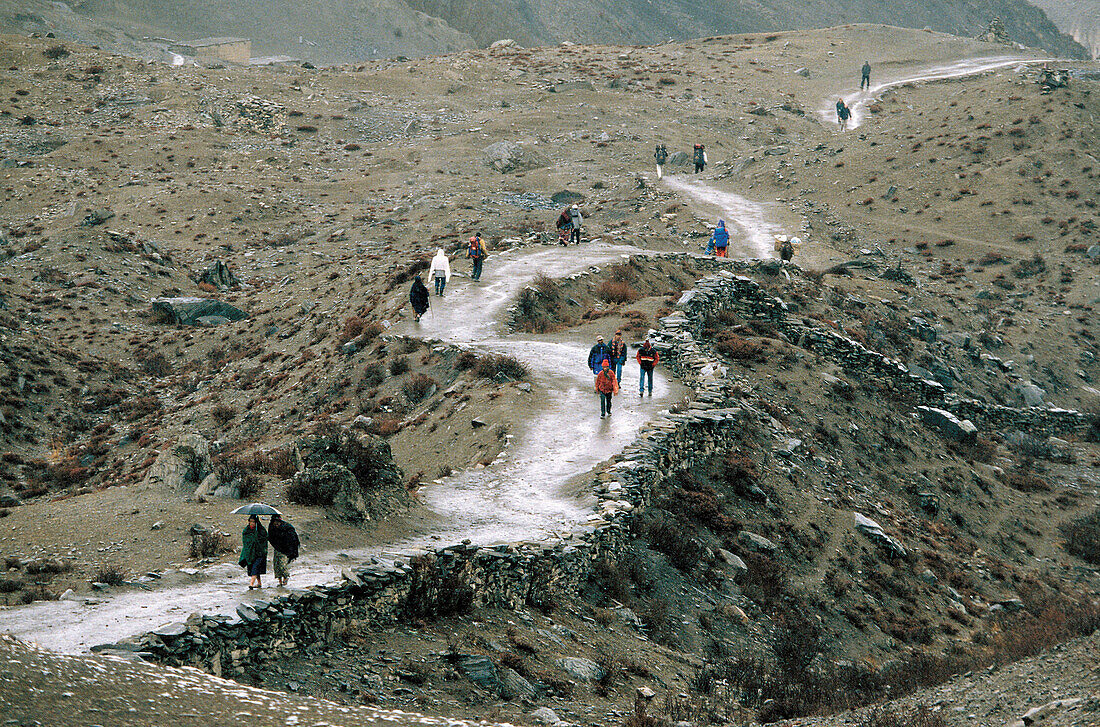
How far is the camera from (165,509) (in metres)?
15.6

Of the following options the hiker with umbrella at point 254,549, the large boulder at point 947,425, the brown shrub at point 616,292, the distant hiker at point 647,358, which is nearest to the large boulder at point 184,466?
the hiker with umbrella at point 254,549

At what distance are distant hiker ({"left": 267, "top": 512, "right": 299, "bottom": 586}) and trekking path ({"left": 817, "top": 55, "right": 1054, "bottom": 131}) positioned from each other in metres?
74.0

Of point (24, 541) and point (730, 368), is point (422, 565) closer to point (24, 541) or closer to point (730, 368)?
point (24, 541)

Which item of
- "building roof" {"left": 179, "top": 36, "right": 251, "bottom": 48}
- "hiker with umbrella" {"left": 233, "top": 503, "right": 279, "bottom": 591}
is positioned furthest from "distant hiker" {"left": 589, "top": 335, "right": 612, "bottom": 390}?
"building roof" {"left": 179, "top": 36, "right": 251, "bottom": 48}

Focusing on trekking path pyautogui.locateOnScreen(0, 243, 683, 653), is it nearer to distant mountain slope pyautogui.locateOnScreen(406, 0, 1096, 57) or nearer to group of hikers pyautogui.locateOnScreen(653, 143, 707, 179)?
group of hikers pyautogui.locateOnScreen(653, 143, 707, 179)

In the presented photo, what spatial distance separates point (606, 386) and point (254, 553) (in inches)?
466

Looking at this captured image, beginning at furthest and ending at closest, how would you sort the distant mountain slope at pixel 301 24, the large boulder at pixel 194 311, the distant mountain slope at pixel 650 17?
the distant mountain slope at pixel 650 17
the distant mountain slope at pixel 301 24
the large boulder at pixel 194 311

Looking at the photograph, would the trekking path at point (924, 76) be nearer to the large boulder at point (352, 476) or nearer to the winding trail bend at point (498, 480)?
the winding trail bend at point (498, 480)

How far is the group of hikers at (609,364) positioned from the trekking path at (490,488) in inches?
24.9

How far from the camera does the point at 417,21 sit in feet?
468

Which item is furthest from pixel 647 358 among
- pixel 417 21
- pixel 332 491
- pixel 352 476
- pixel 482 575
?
pixel 417 21

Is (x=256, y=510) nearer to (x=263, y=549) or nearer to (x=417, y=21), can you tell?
(x=263, y=549)

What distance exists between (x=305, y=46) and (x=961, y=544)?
126 meters

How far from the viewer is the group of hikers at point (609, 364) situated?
22.6 metres
